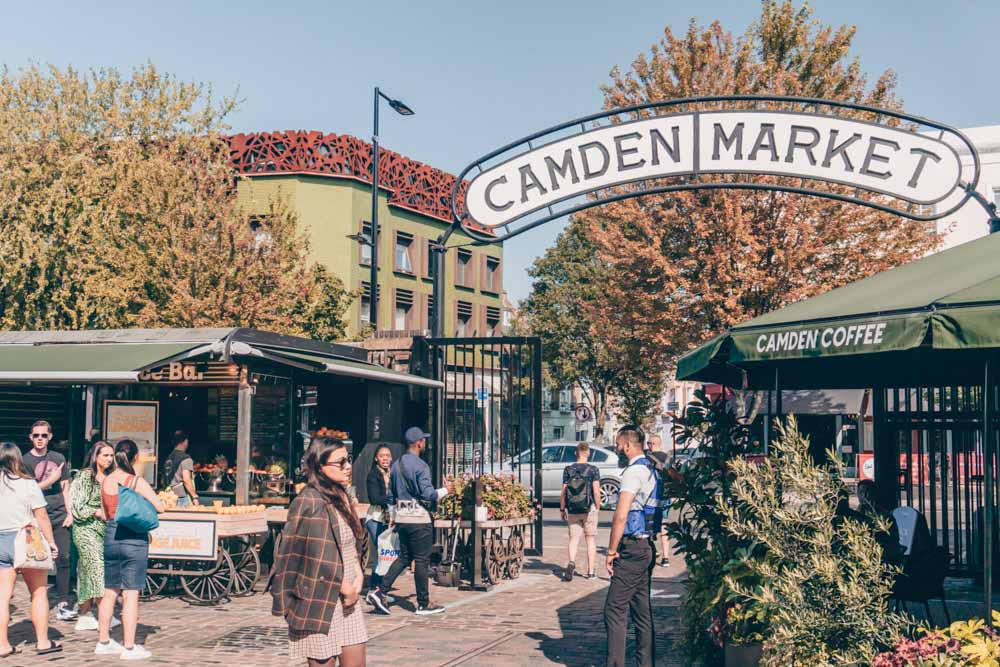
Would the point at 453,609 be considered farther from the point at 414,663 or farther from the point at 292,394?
the point at 292,394

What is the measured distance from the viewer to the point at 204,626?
1070 centimetres

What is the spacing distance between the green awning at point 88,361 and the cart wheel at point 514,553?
4592 mm

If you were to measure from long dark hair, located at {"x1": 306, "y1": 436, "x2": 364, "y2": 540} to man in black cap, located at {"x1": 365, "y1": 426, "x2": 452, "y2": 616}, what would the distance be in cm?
518

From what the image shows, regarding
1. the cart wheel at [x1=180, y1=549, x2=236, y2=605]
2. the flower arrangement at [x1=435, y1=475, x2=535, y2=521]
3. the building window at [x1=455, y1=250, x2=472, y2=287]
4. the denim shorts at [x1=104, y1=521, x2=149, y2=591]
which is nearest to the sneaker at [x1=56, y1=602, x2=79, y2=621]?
Answer: the cart wheel at [x1=180, y1=549, x2=236, y2=605]

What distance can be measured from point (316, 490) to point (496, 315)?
46.7 meters

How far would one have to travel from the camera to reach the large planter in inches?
289

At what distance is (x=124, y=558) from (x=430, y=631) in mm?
3014

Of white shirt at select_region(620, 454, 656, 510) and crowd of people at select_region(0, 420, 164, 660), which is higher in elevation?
white shirt at select_region(620, 454, 656, 510)

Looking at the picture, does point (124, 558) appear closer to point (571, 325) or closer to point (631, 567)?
point (631, 567)

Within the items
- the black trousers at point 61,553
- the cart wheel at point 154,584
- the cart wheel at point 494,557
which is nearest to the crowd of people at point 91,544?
the black trousers at point 61,553

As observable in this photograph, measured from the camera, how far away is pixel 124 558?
29.6 ft

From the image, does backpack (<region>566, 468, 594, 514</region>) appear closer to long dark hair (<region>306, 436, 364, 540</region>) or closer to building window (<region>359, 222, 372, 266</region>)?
long dark hair (<region>306, 436, 364, 540</region>)

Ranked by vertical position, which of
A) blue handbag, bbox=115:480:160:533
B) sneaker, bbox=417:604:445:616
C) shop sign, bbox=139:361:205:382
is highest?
shop sign, bbox=139:361:205:382

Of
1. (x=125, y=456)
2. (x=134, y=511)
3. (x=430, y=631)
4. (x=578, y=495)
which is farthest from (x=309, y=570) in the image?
A: (x=578, y=495)
